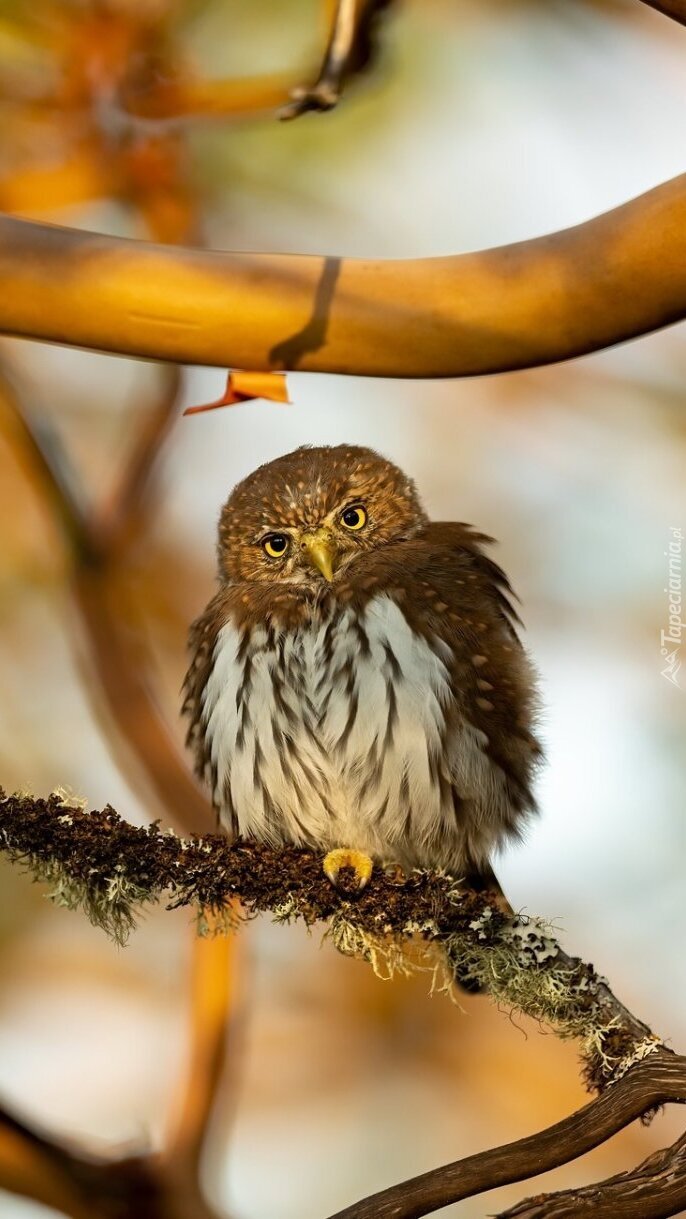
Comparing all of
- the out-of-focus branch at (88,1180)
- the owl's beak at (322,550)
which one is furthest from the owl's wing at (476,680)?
the out-of-focus branch at (88,1180)

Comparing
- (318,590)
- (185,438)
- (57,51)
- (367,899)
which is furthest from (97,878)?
(57,51)

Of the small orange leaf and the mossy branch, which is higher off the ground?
the small orange leaf

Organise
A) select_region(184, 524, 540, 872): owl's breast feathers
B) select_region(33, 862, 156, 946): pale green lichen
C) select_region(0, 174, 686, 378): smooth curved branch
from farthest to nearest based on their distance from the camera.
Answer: select_region(184, 524, 540, 872): owl's breast feathers < select_region(33, 862, 156, 946): pale green lichen < select_region(0, 174, 686, 378): smooth curved branch

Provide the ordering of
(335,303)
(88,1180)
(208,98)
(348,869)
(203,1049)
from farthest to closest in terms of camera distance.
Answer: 1. (208,98)
2. (203,1049)
3. (88,1180)
4. (348,869)
5. (335,303)

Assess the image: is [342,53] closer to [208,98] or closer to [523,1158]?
[523,1158]

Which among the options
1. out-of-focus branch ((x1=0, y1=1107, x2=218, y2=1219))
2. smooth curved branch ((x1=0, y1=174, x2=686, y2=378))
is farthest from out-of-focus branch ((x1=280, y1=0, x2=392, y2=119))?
out-of-focus branch ((x1=0, y1=1107, x2=218, y2=1219))

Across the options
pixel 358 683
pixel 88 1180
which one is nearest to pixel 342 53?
pixel 358 683

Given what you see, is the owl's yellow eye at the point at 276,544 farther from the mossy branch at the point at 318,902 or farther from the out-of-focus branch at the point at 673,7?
the out-of-focus branch at the point at 673,7

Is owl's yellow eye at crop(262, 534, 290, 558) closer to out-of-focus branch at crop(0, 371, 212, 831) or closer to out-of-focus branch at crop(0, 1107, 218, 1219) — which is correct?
out-of-focus branch at crop(0, 371, 212, 831)
